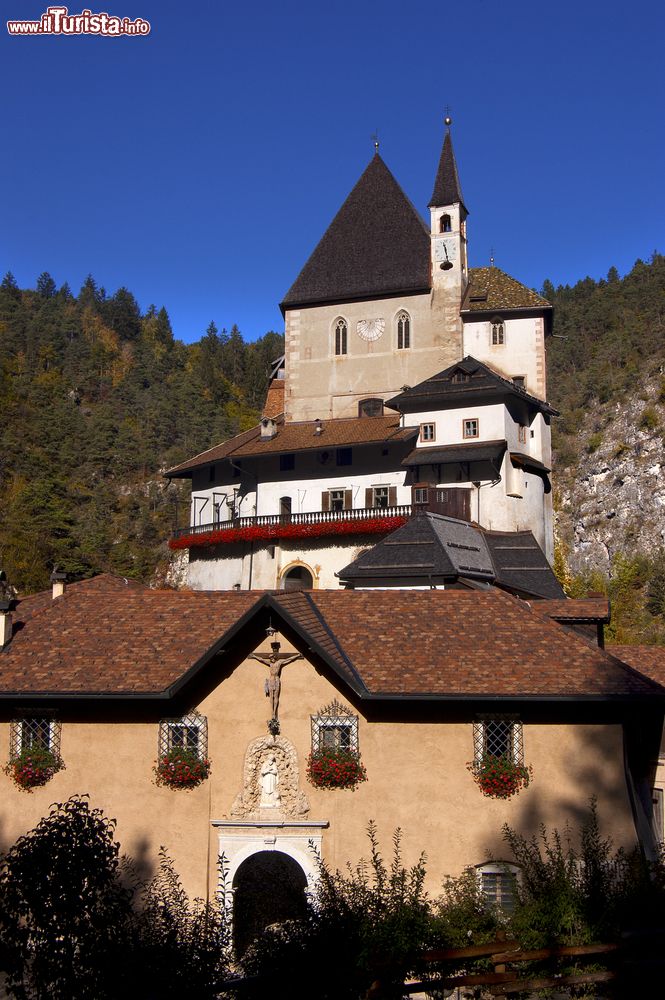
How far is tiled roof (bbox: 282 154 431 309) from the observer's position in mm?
52156

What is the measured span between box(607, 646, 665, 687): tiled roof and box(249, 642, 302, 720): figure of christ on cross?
30.5ft

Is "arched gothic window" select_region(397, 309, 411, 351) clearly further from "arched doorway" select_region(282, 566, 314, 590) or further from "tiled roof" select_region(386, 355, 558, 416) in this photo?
"arched doorway" select_region(282, 566, 314, 590)

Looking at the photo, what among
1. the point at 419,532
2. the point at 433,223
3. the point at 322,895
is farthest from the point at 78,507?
the point at 322,895

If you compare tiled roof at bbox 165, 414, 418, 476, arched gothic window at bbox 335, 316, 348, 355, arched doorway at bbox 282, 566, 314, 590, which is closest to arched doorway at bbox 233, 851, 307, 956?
arched doorway at bbox 282, 566, 314, 590

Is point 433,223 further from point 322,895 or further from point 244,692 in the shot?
point 322,895

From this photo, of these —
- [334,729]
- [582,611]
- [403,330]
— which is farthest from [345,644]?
[403,330]

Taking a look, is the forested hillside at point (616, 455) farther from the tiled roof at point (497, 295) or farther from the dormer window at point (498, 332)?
the tiled roof at point (497, 295)

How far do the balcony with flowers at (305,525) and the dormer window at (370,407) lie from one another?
6457 millimetres

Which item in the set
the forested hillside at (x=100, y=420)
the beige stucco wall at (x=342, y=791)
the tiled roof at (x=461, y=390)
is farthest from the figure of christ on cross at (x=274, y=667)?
the forested hillside at (x=100, y=420)

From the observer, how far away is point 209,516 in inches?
2100

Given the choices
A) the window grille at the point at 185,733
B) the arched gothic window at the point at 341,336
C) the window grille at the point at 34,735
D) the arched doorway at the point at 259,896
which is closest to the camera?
the arched doorway at the point at 259,896

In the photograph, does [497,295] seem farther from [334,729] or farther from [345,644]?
[334,729]

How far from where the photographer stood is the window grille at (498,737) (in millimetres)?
16703

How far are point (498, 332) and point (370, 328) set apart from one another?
656 centimetres
